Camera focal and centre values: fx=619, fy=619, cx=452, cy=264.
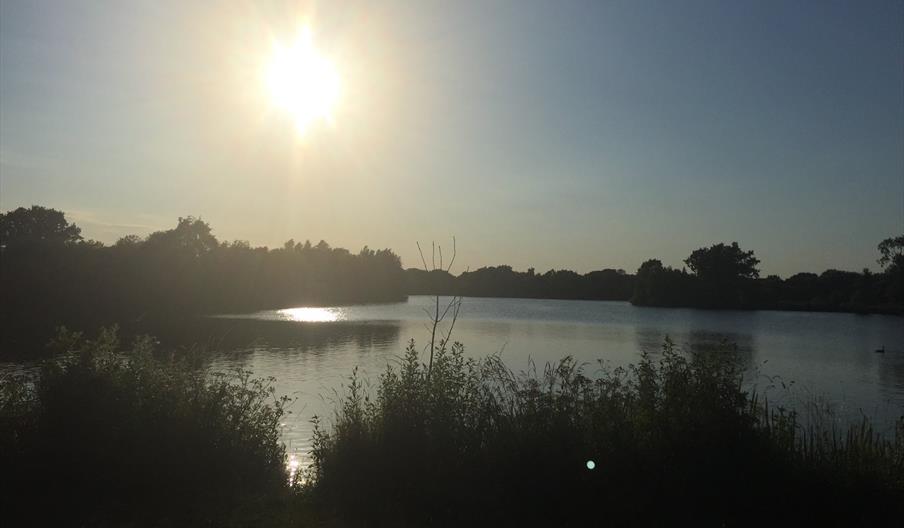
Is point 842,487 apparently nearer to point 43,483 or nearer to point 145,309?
point 43,483

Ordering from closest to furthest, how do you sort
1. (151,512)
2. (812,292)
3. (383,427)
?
(151,512) → (383,427) → (812,292)

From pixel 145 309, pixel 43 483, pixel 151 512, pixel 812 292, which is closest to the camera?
pixel 151 512

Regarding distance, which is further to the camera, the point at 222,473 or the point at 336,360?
the point at 336,360

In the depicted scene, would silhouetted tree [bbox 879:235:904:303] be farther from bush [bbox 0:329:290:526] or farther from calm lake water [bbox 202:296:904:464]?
bush [bbox 0:329:290:526]

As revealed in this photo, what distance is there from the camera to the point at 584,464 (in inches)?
251

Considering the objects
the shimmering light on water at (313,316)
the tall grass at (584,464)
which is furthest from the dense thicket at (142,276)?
the tall grass at (584,464)

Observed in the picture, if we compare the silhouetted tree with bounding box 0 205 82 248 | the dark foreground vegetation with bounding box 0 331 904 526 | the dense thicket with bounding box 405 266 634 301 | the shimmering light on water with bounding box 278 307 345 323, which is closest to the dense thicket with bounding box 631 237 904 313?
the dense thicket with bounding box 405 266 634 301

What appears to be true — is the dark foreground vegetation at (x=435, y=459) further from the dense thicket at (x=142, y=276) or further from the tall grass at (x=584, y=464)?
the dense thicket at (x=142, y=276)

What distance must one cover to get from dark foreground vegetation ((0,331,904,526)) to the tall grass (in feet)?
0.05

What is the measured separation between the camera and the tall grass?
19.8 feet

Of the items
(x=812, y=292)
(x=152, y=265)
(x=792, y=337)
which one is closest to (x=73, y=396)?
(x=792, y=337)

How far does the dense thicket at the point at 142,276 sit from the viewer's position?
167 ft

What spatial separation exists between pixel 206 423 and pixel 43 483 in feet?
5.42

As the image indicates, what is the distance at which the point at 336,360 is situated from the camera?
27094mm
